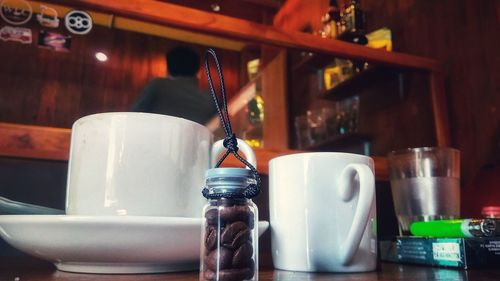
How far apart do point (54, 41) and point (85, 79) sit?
1736 millimetres

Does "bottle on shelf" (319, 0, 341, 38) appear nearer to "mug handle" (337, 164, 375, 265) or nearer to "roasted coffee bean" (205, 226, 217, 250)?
"mug handle" (337, 164, 375, 265)


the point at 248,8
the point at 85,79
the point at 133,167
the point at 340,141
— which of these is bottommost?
the point at 133,167

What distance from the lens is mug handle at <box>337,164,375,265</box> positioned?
0.51m

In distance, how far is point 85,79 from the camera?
269 centimetres

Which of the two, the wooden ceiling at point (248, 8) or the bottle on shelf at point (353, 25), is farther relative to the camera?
the wooden ceiling at point (248, 8)

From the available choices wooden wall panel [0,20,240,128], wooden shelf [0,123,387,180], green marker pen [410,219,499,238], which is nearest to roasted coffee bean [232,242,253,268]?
green marker pen [410,219,499,238]

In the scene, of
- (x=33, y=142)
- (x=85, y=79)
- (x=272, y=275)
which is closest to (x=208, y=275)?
(x=272, y=275)

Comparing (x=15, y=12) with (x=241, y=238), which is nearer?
(x=241, y=238)

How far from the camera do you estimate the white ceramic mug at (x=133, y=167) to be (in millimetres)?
501

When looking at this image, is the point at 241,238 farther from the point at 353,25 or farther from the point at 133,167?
the point at 353,25

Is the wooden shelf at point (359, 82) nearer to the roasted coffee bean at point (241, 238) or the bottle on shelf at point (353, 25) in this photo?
the bottle on shelf at point (353, 25)

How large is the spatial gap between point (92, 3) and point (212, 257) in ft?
2.21

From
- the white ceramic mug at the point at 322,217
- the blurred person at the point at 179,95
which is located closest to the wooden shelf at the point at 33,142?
the white ceramic mug at the point at 322,217

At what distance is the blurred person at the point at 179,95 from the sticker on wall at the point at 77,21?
455mm
